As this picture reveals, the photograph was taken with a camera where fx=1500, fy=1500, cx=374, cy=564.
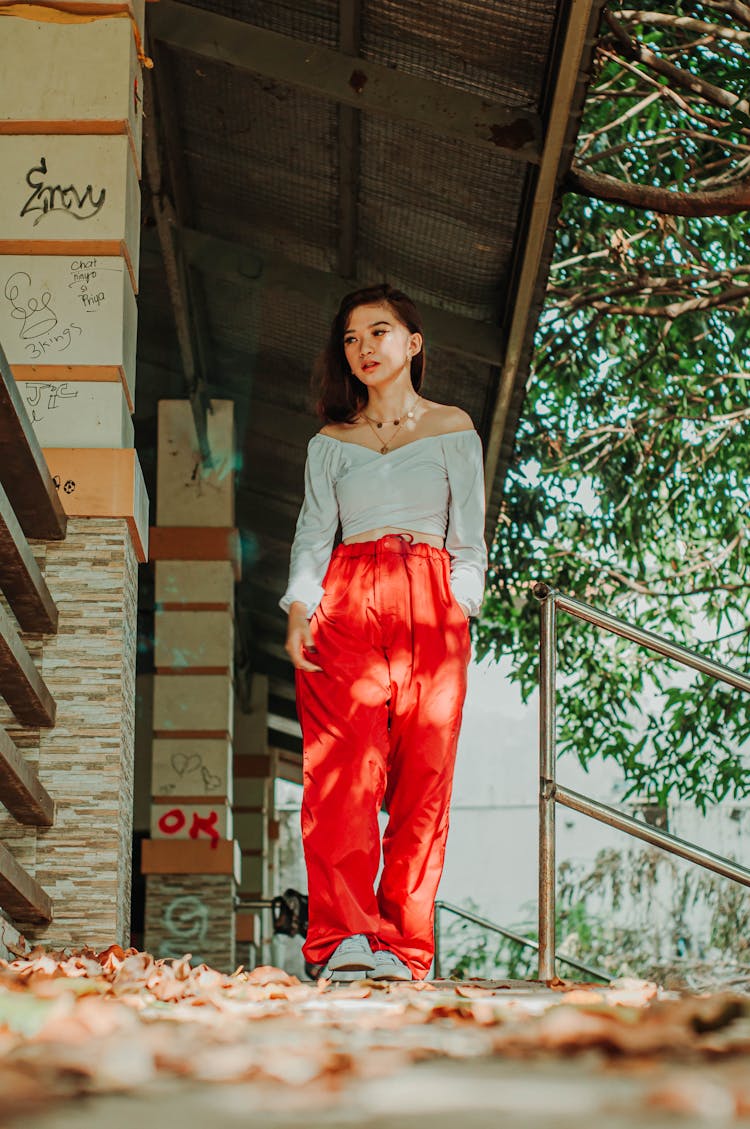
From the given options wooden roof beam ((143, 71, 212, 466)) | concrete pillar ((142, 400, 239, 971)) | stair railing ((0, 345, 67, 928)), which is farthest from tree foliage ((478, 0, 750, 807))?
stair railing ((0, 345, 67, 928))

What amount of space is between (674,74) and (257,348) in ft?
8.58

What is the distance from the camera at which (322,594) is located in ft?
11.9

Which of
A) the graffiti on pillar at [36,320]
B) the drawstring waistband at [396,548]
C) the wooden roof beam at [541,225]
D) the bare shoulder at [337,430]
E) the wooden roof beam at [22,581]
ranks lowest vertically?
the wooden roof beam at [22,581]

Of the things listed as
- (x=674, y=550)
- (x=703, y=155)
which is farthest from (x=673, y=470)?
(x=703, y=155)

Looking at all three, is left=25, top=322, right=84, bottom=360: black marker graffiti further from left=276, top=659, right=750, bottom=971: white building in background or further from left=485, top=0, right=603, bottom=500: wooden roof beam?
left=276, top=659, right=750, bottom=971: white building in background

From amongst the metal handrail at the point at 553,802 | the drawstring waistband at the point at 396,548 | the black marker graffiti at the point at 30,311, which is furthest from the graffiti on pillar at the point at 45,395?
the metal handrail at the point at 553,802

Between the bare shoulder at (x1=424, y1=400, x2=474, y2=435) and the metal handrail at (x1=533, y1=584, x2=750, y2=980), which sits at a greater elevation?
the bare shoulder at (x1=424, y1=400, x2=474, y2=435)

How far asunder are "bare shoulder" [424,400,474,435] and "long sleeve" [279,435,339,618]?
0.26m

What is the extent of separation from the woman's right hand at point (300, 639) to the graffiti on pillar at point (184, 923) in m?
5.62

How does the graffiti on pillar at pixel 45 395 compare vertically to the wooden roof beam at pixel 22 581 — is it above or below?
above

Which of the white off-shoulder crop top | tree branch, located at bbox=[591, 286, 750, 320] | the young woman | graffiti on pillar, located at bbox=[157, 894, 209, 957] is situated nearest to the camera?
the young woman

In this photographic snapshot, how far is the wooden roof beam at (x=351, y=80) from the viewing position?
5211 mm

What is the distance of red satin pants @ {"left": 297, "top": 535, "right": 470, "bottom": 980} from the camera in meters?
3.36

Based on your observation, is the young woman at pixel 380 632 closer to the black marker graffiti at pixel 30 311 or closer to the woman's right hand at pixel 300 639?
the woman's right hand at pixel 300 639
